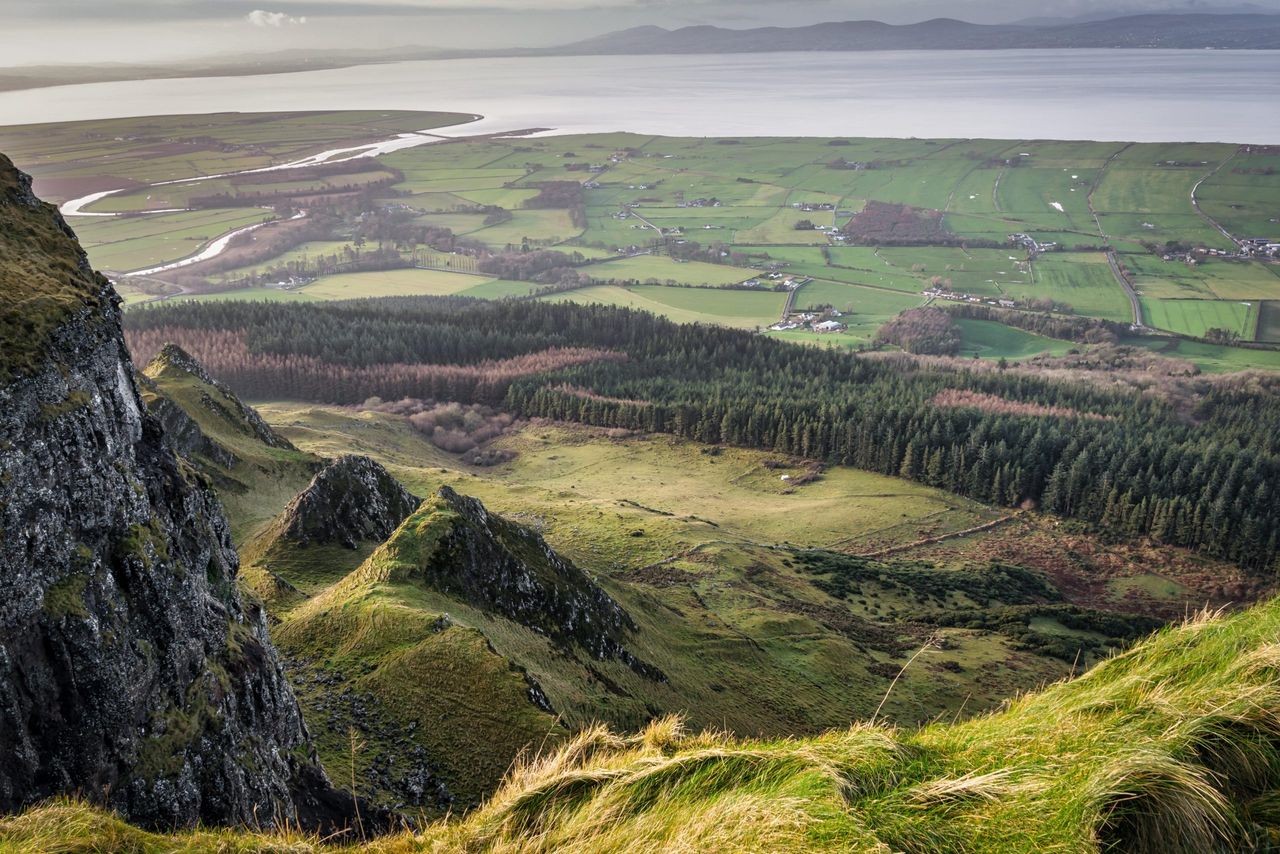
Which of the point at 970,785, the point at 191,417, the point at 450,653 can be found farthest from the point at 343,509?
the point at 970,785

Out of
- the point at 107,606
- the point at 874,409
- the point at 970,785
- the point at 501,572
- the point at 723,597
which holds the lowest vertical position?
the point at 874,409

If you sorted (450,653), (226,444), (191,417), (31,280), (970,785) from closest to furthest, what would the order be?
1. (970,785)
2. (31,280)
3. (450,653)
4. (191,417)
5. (226,444)

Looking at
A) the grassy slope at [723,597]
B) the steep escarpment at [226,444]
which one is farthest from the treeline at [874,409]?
the steep escarpment at [226,444]

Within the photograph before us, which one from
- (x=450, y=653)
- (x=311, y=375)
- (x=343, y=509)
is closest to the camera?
(x=450, y=653)

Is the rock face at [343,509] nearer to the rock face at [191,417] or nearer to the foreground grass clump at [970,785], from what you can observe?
the rock face at [191,417]

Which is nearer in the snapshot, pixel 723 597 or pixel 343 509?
pixel 343 509

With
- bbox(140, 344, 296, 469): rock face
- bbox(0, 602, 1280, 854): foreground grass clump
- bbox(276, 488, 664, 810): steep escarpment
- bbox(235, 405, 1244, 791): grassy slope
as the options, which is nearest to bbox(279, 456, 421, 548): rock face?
bbox(276, 488, 664, 810): steep escarpment

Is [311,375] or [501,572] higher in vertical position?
[501,572]

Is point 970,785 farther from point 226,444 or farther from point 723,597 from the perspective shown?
point 226,444
